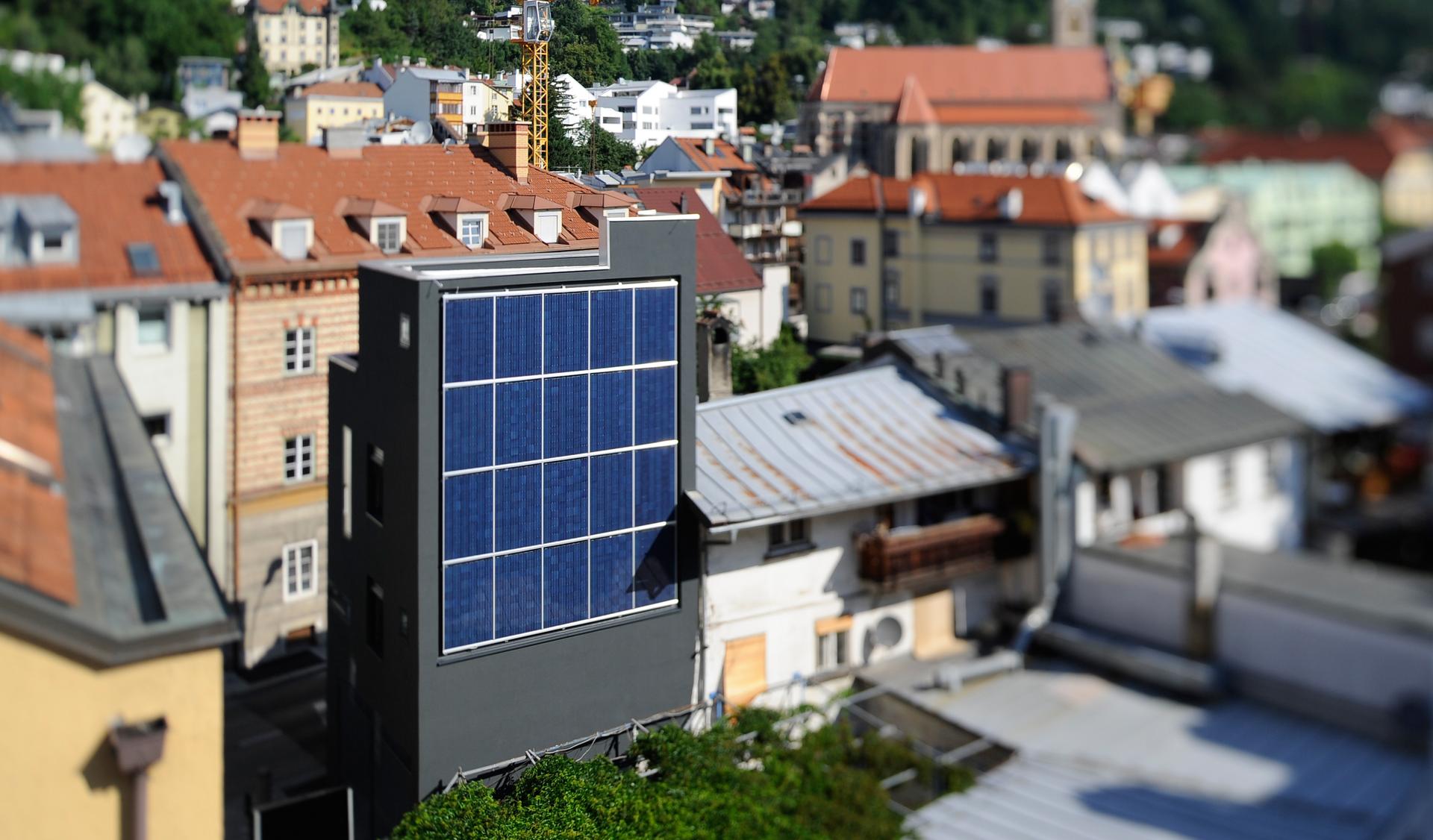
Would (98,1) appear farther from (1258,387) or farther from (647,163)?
(1258,387)

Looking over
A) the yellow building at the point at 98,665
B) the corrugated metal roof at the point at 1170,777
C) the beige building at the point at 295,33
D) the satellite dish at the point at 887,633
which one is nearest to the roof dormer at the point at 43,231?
the yellow building at the point at 98,665

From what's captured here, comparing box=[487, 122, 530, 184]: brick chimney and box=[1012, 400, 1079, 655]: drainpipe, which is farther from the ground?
box=[487, 122, 530, 184]: brick chimney

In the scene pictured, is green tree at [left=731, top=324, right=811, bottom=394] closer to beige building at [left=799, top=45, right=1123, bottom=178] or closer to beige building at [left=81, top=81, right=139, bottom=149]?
beige building at [left=799, top=45, right=1123, bottom=178]

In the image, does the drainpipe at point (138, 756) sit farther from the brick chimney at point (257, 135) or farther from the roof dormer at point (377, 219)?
the brick chimney at point (257, 135)

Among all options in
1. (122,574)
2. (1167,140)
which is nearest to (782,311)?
(1167,140)

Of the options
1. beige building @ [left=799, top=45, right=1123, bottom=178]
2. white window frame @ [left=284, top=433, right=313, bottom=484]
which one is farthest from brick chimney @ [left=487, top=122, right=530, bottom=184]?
beige building @ [left=799, top=45, right=1123, bottom=178]

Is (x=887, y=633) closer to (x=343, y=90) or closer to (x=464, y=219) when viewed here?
(x=464, y=219)

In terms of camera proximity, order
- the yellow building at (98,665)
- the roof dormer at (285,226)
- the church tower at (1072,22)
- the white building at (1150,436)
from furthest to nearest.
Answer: the church tower at (1072,22)
the white building at (1150,436)
the roof dormer at (285,226)
the yellow building at (98,665)
